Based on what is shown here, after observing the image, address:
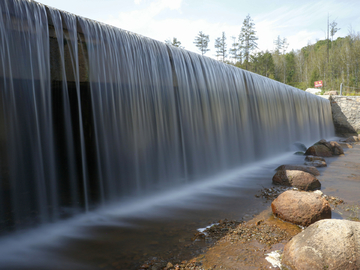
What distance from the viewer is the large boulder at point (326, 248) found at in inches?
94.5

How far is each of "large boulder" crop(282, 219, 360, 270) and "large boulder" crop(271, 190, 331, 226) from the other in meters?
0.83

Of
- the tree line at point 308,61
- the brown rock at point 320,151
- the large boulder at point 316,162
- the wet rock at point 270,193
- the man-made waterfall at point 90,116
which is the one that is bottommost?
the wet rock at point 270,193

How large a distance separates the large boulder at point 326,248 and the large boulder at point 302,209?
83cm

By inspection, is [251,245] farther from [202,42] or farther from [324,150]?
[202,42]

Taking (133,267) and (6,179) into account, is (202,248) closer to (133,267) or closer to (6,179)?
(133,267)

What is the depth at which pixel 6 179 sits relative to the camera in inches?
137

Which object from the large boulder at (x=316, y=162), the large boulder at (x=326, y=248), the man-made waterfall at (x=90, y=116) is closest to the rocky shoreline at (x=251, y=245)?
the large boulder at (x=326, y=248)

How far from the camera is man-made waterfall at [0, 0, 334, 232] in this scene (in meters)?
3.51

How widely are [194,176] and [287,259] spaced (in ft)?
12.0

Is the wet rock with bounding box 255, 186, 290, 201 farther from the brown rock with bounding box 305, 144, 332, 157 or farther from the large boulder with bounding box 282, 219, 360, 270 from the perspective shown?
the brown rock with bounding box 305, 144, 332, 157

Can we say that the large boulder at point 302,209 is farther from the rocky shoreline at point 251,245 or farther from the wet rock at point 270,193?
the wet rock at point 270,193

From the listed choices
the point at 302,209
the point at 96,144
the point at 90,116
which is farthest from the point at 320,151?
the point at 90,116

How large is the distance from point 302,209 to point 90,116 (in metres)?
3.59

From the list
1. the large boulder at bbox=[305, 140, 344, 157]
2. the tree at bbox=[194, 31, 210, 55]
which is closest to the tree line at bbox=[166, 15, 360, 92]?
the tree at bbox=[194, 31, 210, 55]
